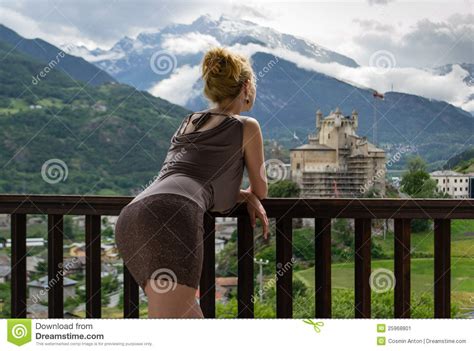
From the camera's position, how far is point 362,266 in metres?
2.04

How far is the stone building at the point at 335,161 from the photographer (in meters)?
3.36

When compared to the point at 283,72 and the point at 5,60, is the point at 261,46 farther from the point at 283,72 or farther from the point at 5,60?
the point at 5,60

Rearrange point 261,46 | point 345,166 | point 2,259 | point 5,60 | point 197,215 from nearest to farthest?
1. point 197,215
2. point 2,259
3. point 345,166
4. point 261,46
5. point 5,60

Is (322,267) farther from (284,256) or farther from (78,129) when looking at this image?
(78,129)

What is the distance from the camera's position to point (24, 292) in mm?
2244

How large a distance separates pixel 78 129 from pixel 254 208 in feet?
9.77

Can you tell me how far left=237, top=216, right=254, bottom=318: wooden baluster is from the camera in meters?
2.05

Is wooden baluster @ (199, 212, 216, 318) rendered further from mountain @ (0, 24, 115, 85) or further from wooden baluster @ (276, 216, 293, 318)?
mountain @ (0, 24, 115, 85)

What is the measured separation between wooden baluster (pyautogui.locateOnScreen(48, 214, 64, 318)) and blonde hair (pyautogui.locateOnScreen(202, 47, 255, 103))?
2.85 ft

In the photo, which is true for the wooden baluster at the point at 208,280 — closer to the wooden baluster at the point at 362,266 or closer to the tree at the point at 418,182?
the wooden baluster at the point at 362,266

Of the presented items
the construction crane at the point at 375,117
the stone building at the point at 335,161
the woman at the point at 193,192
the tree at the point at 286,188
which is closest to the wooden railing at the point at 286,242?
the woman at the point at 193,192
